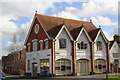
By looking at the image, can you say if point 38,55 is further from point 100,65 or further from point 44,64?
point 100,65

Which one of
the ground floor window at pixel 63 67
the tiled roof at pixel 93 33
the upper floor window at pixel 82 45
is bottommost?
the ground floor window at pixel 63 67

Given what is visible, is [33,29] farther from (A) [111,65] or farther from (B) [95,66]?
(A) [111,65]

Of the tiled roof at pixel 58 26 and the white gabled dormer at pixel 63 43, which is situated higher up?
the tiled roof at pixel 58 26

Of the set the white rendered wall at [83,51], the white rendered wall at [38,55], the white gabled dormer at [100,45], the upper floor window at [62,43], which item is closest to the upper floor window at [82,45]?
the white rendered wall at [83,51]

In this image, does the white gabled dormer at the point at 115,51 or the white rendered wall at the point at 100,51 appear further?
the white gabled dormer at the point at 115,51

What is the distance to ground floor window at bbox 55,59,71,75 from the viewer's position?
32594 mm

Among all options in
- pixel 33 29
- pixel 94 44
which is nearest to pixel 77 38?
pixel 94 44

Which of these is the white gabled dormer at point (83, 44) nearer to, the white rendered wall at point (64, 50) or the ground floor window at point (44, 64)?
the white rendered wall at point (64, 50)

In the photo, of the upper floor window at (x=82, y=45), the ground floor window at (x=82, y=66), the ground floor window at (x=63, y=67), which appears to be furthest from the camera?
the upper floor window at (x=82, y=45)

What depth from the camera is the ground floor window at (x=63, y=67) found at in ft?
107

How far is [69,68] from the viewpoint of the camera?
33.7m

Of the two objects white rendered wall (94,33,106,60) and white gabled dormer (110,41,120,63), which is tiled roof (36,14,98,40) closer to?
white rendered wall (94,33,106,60)

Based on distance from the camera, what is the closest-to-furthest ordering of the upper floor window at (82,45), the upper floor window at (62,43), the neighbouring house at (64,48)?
1. the neighbouring house at (64,48)
2. the upper floor window at (62,43)
3. the upper floor window at (82,45)

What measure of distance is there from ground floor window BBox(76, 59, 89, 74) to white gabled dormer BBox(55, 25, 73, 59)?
2751 millimetres
